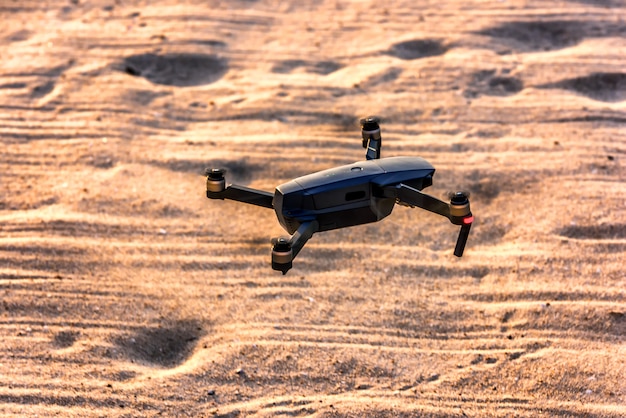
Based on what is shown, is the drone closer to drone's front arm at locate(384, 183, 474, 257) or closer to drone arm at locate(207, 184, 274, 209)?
drone's front arm at locate(384, 183, 474, 257)

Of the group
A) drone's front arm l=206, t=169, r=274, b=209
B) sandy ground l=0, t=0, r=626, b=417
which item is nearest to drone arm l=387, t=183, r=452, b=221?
drone's front arm l=206, t=169, r=274, b=209

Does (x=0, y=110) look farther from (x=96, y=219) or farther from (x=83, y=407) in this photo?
(x=83, y=407)

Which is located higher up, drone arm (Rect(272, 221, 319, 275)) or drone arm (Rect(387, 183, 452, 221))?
drone arm (Rect(387, 183, 452, 221))

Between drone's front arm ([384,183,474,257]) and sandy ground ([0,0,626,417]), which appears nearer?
drone's front arm ([384,183,474,257])

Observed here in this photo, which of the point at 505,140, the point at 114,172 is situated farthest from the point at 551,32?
the point at 114,172

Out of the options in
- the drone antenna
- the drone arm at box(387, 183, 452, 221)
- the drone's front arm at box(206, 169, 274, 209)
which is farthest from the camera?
the drone antenna

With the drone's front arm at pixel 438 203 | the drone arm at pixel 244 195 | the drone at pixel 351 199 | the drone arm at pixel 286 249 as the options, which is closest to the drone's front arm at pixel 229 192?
the drone arm at pixel 244 195

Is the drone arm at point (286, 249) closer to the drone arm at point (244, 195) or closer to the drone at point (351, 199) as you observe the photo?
the drone at point (351, 199)
